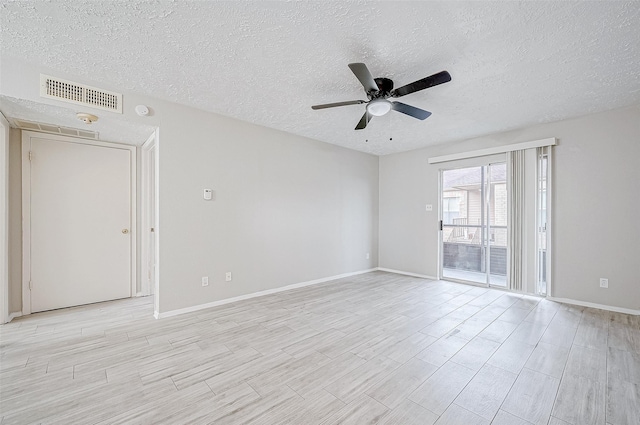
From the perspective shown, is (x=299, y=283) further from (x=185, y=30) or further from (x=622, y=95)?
(x=622, y=95)

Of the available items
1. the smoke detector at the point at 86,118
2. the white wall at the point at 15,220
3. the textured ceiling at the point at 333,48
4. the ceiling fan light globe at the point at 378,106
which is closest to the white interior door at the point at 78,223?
the white wall at the point at 15,220

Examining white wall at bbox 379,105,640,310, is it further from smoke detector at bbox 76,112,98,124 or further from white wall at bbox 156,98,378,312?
smoke detector at bbox 76,112,98,124

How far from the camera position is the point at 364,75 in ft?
7.00

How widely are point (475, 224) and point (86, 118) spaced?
19.3ft

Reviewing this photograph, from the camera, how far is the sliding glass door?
14.9ft

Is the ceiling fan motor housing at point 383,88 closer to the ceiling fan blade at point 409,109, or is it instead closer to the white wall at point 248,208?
the ceiling fan blade at point 409,109

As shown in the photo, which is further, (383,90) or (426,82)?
(383,90)

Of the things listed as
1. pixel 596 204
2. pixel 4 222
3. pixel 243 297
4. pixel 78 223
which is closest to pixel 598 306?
pixel 596 204

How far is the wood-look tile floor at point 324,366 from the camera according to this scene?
5.46 ft

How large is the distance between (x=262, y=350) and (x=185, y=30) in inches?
109

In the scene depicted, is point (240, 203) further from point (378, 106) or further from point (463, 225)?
point (463, 225)

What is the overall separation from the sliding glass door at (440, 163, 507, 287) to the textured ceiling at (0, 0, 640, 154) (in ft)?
5.20

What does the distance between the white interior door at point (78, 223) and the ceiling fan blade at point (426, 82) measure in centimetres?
407

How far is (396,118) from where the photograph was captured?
3.82m
